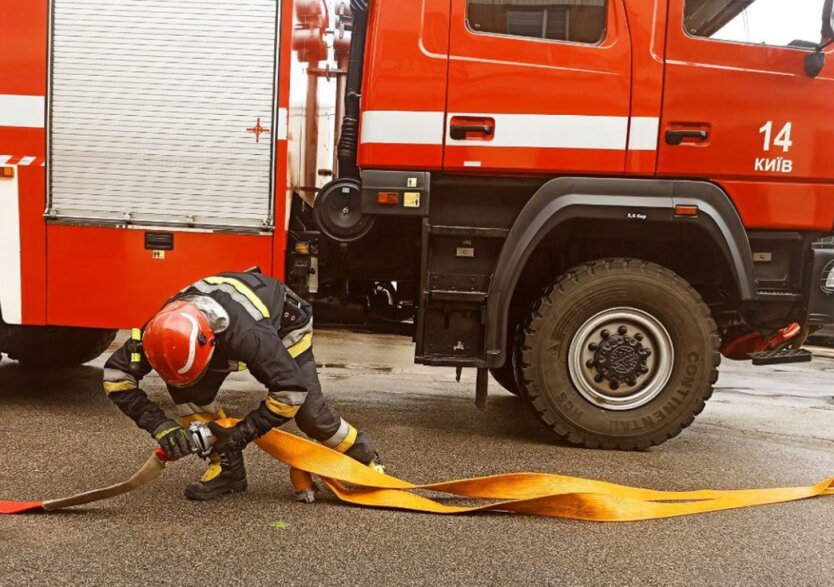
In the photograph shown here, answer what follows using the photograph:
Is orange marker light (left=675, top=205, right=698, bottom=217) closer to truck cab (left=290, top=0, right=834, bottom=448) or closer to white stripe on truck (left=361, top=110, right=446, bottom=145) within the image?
truck cab (left=290, top=0, right=834, bottom=448)

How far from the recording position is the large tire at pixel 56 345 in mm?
6125

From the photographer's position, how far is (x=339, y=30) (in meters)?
5.00

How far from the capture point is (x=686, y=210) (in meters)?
4.20

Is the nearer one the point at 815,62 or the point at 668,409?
the point at 815,62

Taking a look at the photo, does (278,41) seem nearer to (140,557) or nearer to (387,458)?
(387,458)

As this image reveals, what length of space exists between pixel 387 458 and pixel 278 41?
2.52 m

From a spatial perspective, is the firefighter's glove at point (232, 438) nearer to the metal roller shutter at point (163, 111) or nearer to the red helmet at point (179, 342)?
the red helmet at point (179, 342)

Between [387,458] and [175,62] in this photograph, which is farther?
[175,62]

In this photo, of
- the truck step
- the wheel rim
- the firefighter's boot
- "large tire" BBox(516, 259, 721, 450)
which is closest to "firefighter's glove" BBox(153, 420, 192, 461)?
the firefighter's boot

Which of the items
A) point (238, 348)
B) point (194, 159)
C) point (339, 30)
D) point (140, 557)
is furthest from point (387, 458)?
point (339, 30)

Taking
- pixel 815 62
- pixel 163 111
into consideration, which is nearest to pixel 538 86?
pixel 815 62

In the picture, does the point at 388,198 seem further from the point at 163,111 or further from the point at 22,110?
the point at 22,110

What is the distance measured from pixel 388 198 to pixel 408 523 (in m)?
1.91

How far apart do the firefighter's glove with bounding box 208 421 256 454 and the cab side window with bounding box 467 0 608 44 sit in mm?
2638
